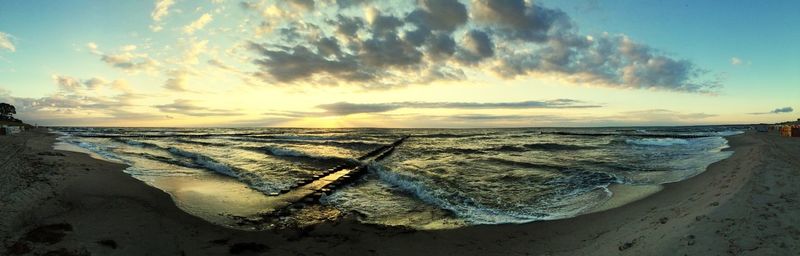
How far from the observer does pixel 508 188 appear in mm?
17266

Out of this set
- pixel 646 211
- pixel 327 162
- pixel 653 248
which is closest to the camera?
pixel 653 248

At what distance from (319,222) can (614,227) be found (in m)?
8.26

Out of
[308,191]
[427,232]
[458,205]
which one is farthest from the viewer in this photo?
[308,191]

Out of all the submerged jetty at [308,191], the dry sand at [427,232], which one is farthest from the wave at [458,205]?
the submerged jetty at [308,191]

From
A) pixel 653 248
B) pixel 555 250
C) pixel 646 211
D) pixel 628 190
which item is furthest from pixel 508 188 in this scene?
pixel 653 248

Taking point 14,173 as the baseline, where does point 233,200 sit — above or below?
below

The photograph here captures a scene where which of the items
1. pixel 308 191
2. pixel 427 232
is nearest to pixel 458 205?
pixel 427 232

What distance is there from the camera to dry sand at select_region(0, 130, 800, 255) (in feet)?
23.4

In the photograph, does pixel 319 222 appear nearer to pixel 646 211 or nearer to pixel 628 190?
pixel 646 211

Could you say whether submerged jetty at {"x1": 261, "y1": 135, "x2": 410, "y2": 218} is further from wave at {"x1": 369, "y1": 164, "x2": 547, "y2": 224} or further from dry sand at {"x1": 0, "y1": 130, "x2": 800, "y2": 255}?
wave at {"x1": 369, "y1": 164, "x2": 547, "y2": 224}

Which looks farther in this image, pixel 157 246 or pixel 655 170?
pixel 655 170

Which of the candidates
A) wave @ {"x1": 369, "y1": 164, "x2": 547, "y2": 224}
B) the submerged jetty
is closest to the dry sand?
wave @ {"x1": 369, "y1": 164, "x2": 547, "y2": 224}

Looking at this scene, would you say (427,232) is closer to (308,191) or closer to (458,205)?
(458,205)

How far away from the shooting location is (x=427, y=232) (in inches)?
406
